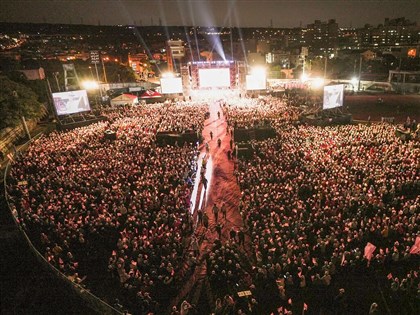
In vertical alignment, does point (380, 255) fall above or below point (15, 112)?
below

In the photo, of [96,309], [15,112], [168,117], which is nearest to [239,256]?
[96,309]

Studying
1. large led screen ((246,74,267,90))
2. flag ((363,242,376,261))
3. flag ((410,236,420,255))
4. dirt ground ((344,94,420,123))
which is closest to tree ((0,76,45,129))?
large led screen ((246,74,267,90))

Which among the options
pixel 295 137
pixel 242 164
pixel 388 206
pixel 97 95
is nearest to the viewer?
pixel 388 206

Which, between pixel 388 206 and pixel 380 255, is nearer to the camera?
pixel 380 255

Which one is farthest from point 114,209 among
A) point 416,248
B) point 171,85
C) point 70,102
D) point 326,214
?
point 171,85

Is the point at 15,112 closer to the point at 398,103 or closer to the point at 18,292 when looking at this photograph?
the point at 18,292
